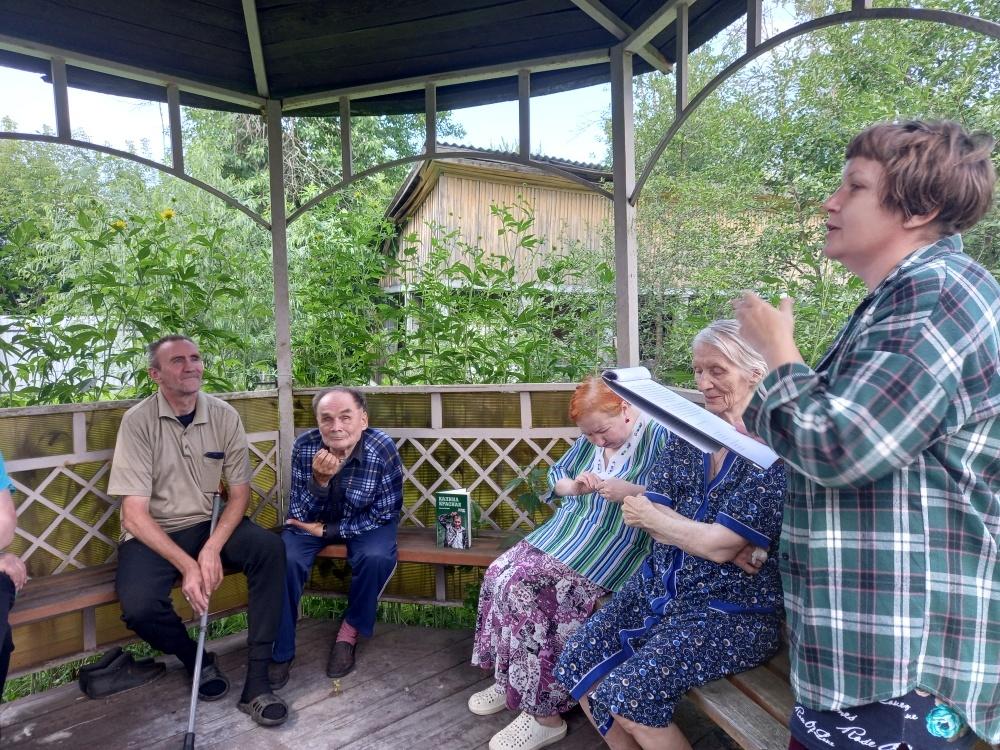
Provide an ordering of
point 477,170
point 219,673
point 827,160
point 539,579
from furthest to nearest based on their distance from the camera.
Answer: point 477,170, point 827,160, point 219,673, point 539,579

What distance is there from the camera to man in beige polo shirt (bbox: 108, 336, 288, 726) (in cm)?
273

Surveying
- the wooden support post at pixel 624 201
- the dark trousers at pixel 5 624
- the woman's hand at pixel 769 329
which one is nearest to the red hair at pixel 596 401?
the wooden support post at pixel 624 201

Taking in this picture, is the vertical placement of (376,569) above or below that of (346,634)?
above

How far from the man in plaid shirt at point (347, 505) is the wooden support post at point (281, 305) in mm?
630

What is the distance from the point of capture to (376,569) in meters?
3.02

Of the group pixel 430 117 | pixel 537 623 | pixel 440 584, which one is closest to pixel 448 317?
pixel 430 117

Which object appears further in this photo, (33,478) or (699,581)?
(33,478)

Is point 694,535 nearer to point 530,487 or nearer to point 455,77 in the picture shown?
point 530,487

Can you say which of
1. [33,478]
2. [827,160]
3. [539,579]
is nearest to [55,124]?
[33,478]

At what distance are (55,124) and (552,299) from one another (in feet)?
8.47

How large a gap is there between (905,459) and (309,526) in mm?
2644

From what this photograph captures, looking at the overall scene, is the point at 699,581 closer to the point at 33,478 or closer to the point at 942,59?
the point at 33,478

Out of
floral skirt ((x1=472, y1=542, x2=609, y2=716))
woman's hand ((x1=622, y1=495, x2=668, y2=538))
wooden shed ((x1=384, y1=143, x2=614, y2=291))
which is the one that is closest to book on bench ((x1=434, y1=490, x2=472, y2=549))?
floral skirt ((x1=472, y1=542, x2=609, y2=716))

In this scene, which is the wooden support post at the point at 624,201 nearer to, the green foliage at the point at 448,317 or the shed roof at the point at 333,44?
the shed roof at the point at 333,44
